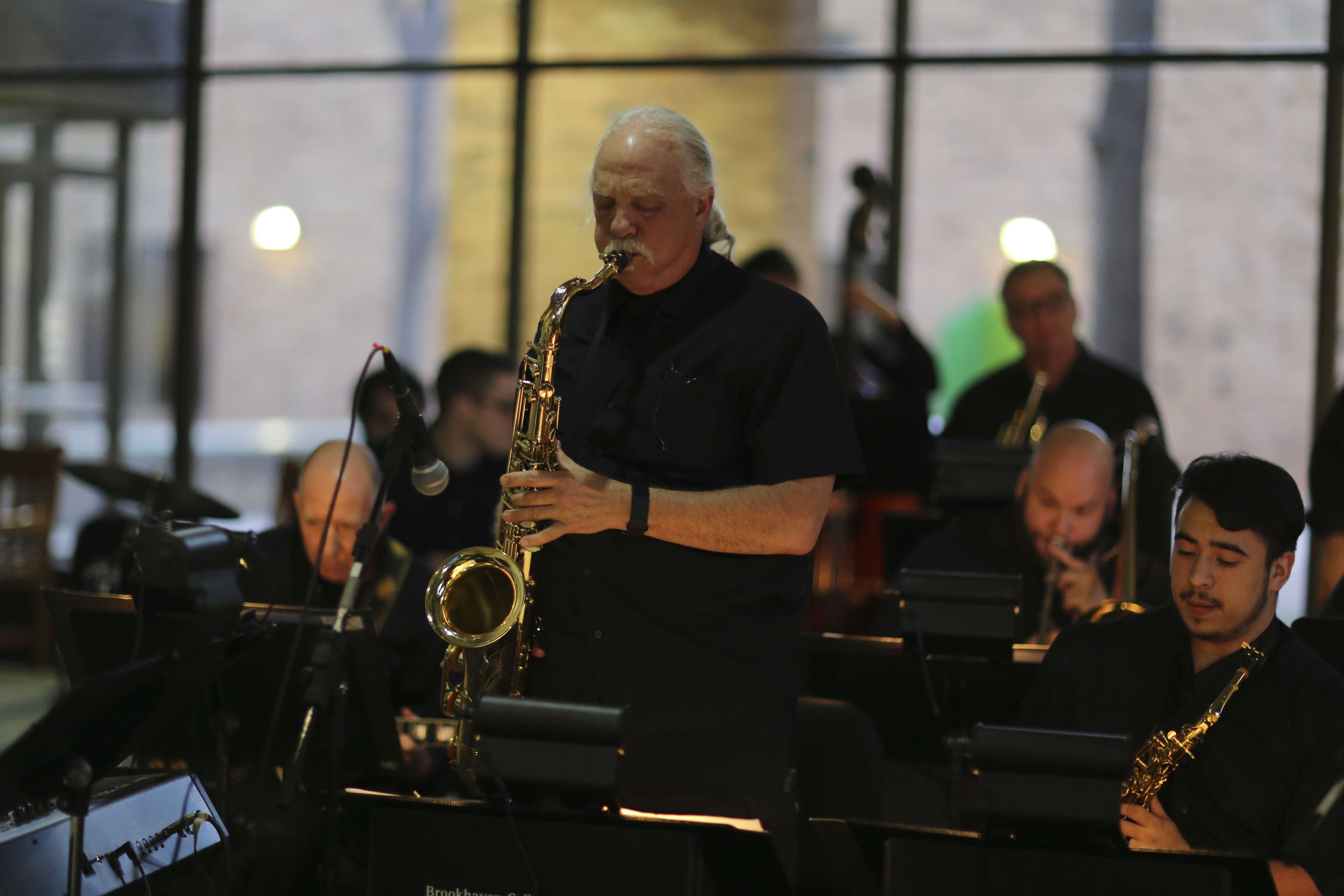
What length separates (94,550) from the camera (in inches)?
202

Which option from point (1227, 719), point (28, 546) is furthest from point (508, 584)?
point (28, 546)

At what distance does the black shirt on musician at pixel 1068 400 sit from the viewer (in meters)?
4.54

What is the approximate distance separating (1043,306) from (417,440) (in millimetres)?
2798

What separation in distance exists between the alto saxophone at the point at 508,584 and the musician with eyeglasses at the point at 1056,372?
8.59 feet

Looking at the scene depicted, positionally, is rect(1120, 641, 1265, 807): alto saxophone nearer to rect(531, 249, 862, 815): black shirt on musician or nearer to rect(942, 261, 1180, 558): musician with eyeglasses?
rect(531, 249, 862, 815): black shirt on musician

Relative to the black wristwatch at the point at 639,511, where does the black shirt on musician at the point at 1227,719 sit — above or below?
below

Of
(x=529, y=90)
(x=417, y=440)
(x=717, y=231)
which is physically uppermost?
(x=529, y=90)

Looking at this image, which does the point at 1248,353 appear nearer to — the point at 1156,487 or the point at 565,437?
the point at 1156,487

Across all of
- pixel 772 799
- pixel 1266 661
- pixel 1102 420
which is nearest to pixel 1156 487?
pixel 1102 420

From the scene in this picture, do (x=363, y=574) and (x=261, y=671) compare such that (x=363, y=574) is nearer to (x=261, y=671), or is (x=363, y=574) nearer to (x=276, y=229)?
(x=261, y=671)

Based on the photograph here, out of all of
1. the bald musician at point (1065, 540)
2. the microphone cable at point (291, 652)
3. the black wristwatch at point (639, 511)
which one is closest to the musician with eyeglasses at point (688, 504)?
the black wristwatch at point (639, 511)

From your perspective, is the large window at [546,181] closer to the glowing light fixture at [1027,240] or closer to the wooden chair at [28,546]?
the glowing light fixture at [1027,240]

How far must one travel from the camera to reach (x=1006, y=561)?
144 inches

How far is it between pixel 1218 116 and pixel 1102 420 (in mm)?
2005
